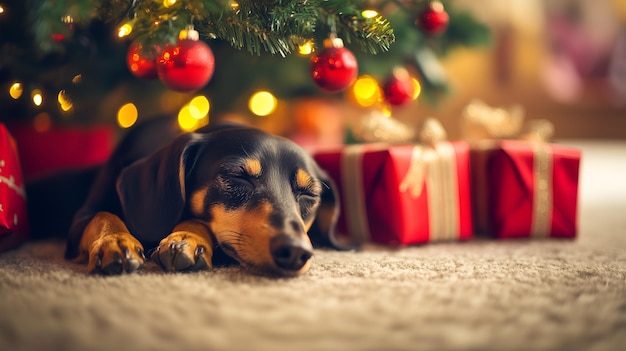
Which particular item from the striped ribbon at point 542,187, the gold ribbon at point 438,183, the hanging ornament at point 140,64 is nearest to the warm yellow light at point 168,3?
the hanging ornament at point 140,64

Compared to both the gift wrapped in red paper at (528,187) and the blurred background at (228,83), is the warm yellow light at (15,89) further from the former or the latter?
the gift wrapped in red paper at (528,187)

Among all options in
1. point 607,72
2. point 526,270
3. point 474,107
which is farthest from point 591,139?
point 526,270

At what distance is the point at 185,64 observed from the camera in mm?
1577

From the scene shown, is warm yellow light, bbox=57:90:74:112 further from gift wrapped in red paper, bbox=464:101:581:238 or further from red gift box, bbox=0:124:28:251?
gift wrapped in red paper, bbox=464:101:581:238

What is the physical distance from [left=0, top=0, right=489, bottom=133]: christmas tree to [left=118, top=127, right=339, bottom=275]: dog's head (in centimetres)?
26

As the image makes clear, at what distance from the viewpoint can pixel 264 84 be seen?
2.72 m

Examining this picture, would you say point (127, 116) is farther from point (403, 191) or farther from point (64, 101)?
point (403, 191)

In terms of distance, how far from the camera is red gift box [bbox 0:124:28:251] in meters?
1.55

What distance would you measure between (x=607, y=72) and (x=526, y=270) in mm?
5806

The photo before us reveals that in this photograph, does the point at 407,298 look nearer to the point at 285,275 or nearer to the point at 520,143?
the point at 285,275

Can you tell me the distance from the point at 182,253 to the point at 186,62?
576 mm

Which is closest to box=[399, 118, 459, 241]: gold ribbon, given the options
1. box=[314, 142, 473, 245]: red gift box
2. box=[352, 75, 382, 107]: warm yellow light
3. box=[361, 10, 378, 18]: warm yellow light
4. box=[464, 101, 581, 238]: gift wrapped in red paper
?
box=[314, 142, 473, 245]: red gift box

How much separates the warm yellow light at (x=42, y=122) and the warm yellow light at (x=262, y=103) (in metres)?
0.98

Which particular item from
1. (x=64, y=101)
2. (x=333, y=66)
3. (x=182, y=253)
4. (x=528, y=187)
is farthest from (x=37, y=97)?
(x=528, y=187)
